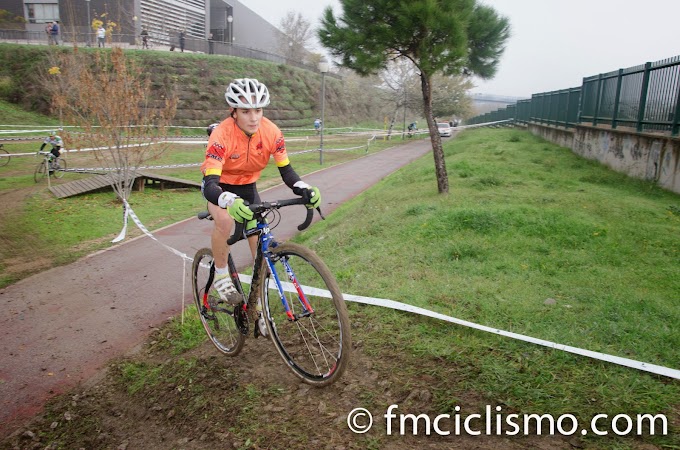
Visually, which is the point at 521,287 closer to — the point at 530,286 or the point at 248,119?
the point at 530,286

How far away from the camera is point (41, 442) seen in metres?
3.53

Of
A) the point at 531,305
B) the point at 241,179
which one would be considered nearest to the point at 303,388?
the point at 241,179

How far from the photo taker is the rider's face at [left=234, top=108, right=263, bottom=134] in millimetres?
Result: 4008

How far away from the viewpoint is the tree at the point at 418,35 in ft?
31.4

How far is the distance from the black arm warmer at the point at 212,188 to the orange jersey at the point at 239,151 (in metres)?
0.05

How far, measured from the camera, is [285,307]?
142 inches

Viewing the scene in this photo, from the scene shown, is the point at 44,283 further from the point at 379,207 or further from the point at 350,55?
the point at 350,55

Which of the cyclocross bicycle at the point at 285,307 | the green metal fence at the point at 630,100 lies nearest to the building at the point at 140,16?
the green metal fence at the point at 630,100

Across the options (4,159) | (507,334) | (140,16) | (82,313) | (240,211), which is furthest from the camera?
(140,16)

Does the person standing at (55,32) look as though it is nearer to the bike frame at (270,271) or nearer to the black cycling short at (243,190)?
the black cycling short at (243,190)

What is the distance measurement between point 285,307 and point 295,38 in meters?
71.5

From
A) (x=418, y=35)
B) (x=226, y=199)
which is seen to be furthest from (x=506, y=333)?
(x=418, y=35)

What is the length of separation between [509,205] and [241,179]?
5.49 meters

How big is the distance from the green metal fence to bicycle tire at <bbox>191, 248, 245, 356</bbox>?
9695mm
